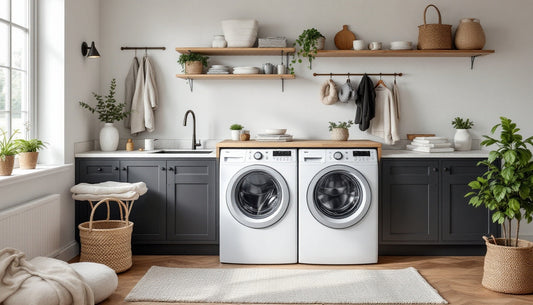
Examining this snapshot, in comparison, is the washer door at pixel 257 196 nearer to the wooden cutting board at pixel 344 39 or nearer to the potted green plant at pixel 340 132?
the potted green plant at pixel 340 132

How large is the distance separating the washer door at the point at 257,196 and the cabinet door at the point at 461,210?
1.31 m

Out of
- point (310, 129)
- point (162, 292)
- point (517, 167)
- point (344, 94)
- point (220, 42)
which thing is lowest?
point (162, 292)

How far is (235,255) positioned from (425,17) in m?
2.66

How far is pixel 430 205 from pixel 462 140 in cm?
74

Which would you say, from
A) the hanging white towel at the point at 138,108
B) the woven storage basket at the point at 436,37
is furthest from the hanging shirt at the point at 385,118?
the hanging white towel at the point at 138,108

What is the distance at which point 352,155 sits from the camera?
160 inches

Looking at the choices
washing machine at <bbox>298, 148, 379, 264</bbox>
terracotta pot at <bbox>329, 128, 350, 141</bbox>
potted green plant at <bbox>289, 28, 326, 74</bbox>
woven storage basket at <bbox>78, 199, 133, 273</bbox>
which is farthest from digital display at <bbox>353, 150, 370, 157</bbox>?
woven storage basket at <bbox>78, 199, 133, 273</bbox>

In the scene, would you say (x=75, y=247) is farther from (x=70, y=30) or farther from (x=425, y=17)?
(x=425, y=17)

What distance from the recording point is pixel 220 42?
178 inches

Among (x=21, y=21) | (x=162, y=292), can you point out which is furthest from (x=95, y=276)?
(x=21, y=21)

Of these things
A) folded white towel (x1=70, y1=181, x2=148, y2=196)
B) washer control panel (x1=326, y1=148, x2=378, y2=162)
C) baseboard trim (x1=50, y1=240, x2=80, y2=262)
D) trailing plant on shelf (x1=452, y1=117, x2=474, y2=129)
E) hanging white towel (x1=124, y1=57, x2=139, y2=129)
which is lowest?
baseboard trim (x1=50, y1=240, x2=80, y2=262)

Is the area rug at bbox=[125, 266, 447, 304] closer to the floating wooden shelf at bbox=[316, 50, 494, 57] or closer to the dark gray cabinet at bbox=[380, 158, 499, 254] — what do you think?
the dark gray cabinet at bbox=[380, 158, 499, 254]

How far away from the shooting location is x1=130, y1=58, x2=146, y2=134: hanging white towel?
4.70 m

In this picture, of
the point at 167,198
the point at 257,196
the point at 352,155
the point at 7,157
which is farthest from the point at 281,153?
the point at 7,157
